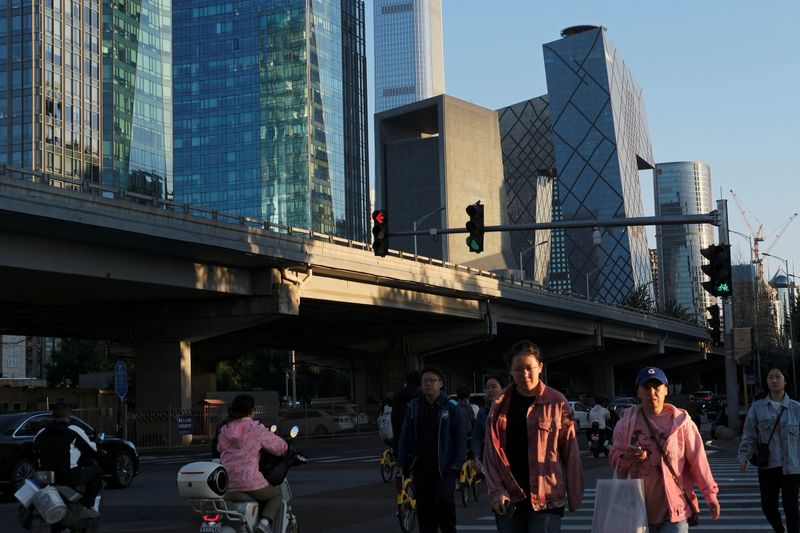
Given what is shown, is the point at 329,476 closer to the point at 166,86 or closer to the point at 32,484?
the point at 32,484

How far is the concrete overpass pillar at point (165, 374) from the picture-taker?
48094 millimetres

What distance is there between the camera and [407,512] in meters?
12.8

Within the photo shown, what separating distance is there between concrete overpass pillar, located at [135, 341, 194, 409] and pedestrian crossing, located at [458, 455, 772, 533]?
31.6m

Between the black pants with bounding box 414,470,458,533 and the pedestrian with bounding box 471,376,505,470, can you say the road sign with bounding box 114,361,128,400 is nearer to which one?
the pedestrian with bounding box 471,376,505,470

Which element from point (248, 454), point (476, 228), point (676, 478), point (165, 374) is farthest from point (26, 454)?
point (165, 374)

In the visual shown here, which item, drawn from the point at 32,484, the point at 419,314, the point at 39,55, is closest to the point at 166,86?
the point at 39,55

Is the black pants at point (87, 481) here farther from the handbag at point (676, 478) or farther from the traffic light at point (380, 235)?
the traffic light at point (380, 235)

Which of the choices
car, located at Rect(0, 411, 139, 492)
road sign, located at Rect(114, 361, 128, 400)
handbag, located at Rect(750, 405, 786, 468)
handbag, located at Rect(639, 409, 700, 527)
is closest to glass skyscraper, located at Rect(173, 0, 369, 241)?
road sign, located at Rect(114, 361, 128, 400)

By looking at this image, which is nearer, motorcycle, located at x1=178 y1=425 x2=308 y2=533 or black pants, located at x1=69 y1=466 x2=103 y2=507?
motorcycle, located at x1=178 y1=425 x2=308 y2=533

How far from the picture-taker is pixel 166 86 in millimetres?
140000

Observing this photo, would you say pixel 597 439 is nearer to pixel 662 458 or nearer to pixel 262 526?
pixel 262 526

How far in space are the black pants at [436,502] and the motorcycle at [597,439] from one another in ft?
61.2

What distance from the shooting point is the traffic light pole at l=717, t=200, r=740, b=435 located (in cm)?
2474

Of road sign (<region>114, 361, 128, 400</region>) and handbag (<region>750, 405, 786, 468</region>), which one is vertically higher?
road sign (<region>114, 361, 128, 400</region>)
